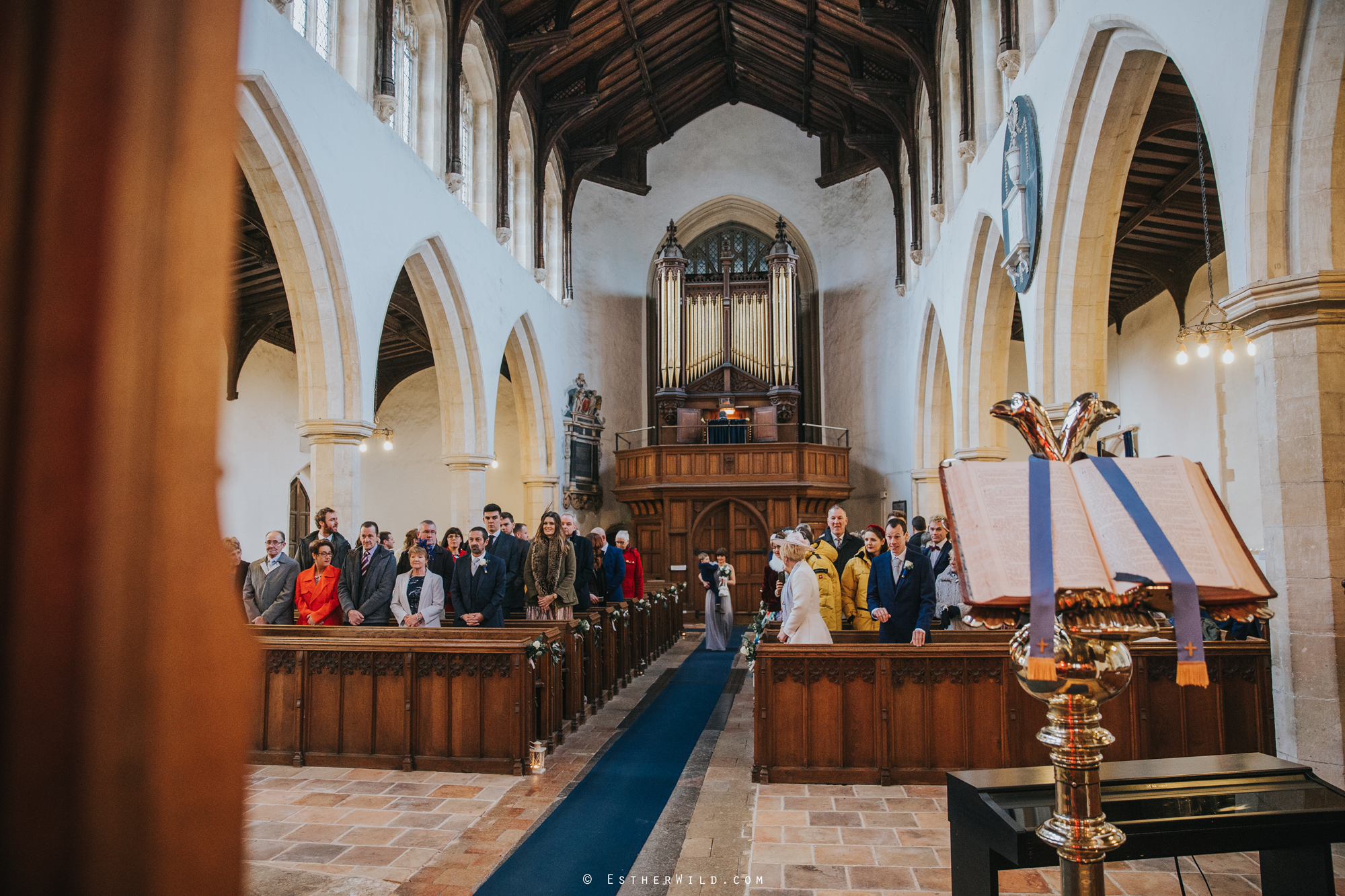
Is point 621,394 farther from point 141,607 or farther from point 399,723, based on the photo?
point 141,607

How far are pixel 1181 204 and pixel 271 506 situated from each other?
40.3ft

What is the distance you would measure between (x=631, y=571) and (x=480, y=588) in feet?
9.38

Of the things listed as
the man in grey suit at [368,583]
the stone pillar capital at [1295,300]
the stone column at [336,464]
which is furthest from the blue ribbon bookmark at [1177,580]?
the stone column at [336,464]

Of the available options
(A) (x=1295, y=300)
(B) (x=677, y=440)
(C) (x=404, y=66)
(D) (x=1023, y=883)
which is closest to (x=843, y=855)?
(D) (x=1023, y=883)

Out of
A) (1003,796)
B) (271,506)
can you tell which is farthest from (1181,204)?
(271,506)

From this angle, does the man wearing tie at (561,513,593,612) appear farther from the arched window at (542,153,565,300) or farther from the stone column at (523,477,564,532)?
the arched window at (542,153,565,300)

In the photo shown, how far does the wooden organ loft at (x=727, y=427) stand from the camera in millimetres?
13742

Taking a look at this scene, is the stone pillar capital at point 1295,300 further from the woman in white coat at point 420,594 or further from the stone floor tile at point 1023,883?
the woman in white coat at point 420,594

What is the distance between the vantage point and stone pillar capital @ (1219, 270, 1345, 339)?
11.9 ft

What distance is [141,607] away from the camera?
39 cm

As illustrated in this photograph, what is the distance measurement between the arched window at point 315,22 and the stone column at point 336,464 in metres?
3.00

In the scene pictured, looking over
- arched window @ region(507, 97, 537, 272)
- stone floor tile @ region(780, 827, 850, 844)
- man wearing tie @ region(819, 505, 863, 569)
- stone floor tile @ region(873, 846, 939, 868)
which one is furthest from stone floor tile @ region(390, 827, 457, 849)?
arched window @ region(507, 97, 537, 272)

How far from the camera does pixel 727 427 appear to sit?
49.6 feet

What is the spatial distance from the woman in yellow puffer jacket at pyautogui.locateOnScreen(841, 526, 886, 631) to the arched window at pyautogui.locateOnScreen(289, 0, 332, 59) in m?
5.72
